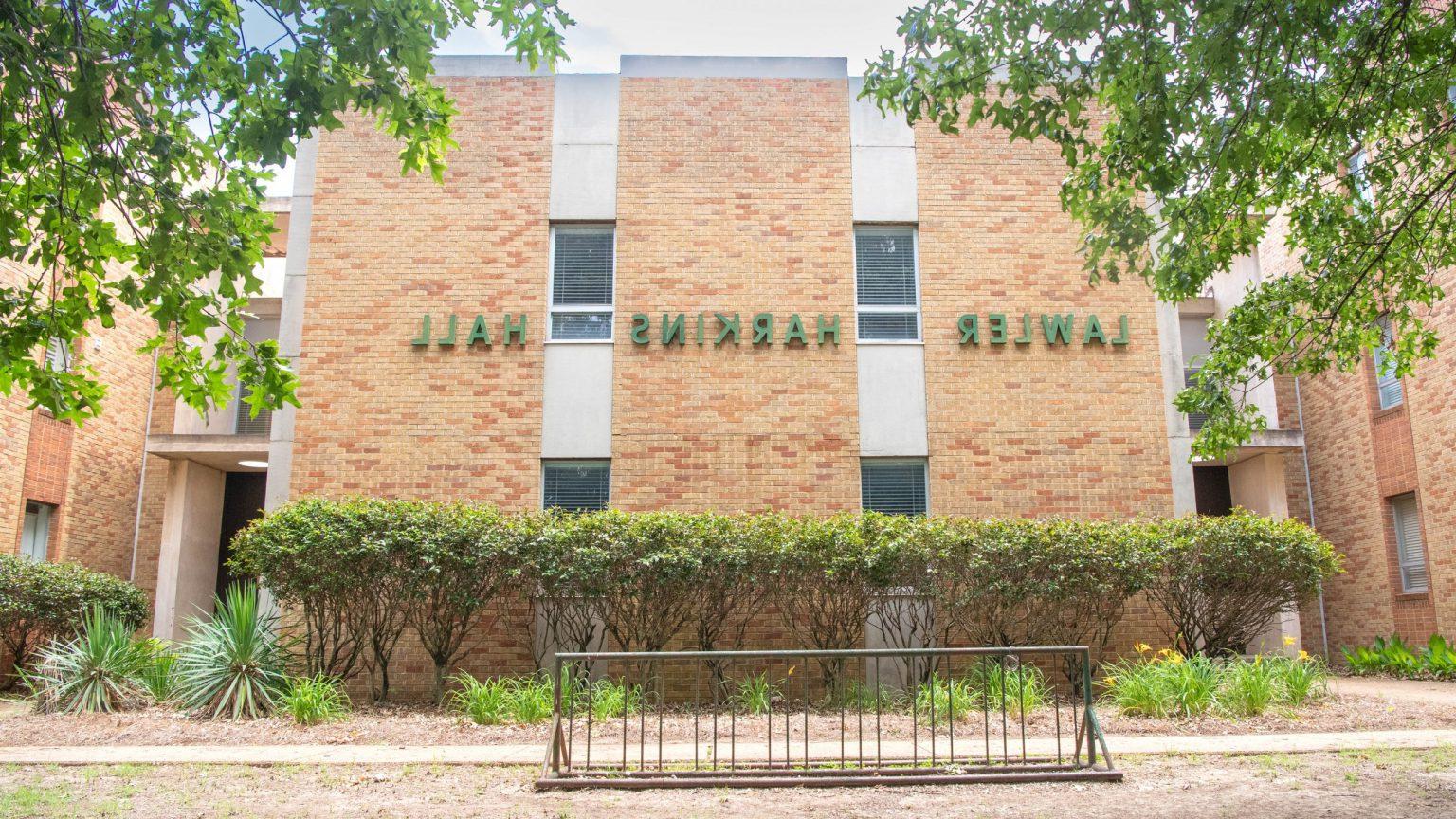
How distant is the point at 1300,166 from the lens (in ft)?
29.4

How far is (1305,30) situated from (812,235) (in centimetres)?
759

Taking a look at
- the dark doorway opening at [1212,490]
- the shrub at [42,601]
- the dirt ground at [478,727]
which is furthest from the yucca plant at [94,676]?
the dark doorway opening at [1212,490]

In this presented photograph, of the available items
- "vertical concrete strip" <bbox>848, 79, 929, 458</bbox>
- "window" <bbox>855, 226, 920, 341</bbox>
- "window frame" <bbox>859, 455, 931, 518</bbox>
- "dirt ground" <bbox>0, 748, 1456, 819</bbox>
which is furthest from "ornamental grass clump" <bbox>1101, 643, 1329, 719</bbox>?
"window" <bbox>855, 226, 920, 341</bbox>

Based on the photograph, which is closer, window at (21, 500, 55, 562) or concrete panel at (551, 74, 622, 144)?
concrete panel at (551, 74, 622, 144)

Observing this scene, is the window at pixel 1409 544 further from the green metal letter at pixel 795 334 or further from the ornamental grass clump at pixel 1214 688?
the green metal letter at pixel 795 334

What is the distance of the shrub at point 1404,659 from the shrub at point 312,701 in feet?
44.9

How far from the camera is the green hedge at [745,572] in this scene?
11.8m

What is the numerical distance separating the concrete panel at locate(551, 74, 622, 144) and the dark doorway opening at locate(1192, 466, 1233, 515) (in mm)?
11491

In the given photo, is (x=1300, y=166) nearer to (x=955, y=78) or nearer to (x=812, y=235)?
(x=955, y=78)

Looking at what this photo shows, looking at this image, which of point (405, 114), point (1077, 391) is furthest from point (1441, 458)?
point (405, 114)

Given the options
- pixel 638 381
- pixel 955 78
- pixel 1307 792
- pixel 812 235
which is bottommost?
pixel 1307 792

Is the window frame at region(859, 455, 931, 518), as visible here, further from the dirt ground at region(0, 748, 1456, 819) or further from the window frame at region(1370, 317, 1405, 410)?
the window frame at region(1370, 317, 1405, 410)

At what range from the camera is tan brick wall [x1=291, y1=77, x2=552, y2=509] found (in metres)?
13.6

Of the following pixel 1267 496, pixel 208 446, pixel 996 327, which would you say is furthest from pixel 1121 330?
pixel 208 446
